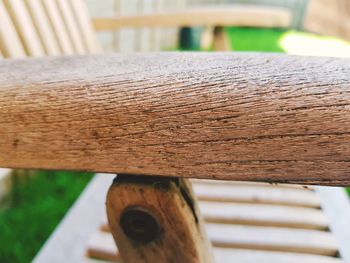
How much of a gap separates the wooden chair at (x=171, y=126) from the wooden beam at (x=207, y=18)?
98cm

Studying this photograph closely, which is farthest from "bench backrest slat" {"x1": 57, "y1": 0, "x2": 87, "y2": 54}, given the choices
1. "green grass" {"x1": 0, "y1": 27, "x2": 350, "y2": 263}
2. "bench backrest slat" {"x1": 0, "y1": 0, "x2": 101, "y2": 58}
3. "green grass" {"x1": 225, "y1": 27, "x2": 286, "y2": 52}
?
"green grass" {"x1": 225, "y1": 27, "x2": 286, "y2": 52}

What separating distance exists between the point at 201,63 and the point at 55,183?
1.84m

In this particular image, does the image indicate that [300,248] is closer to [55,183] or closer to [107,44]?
[55,183]

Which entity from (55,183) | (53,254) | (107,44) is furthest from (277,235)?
(107,44)

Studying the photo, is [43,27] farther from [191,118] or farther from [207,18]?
[191,118]

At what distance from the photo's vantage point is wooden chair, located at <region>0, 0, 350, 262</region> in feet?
1.47

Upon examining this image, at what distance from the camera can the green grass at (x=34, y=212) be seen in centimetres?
176

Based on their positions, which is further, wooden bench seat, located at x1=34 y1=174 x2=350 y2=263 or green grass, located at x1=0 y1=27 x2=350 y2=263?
green grass, located at x1=0 y1=27 x2=350 y2=263

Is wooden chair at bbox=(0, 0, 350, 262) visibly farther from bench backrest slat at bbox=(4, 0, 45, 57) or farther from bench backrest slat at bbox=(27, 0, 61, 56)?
bench backrest slat at bbox=(27, 0, 61, 56)

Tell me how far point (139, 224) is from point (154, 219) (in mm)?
28

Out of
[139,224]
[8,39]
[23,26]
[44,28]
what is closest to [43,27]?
[44,28]

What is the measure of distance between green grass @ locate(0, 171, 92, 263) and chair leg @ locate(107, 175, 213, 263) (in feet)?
4.01

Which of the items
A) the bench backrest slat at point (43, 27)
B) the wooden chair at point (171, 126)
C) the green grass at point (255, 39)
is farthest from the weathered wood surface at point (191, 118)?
the green grass at point (255, 39)

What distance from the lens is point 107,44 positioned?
3398 mm
